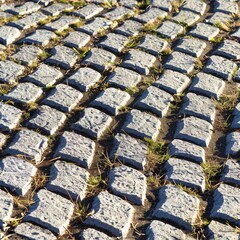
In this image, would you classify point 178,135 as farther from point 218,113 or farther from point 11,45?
point 11,45

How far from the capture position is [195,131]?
366 cm

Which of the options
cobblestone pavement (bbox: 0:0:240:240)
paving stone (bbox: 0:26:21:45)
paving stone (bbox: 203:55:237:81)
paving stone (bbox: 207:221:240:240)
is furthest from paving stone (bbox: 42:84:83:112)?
paving stone (bbox: 207:221:240:240)

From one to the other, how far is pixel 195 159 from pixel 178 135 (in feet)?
0.77

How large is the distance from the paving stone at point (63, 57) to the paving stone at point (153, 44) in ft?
1.72

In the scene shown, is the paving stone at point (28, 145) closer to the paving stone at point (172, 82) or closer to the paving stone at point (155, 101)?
the paving stone at point (155, 101)

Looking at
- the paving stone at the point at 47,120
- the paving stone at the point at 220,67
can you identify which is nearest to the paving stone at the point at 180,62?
the paving stone at the point at 220,67

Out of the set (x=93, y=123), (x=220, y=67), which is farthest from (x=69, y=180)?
(x=220, y=67)

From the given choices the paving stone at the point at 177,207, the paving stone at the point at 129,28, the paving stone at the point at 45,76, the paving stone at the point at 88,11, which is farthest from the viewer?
the paving stone at the point at 88,11

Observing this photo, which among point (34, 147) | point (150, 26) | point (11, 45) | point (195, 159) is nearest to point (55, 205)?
point (34, 147)

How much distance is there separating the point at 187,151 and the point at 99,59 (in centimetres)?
114

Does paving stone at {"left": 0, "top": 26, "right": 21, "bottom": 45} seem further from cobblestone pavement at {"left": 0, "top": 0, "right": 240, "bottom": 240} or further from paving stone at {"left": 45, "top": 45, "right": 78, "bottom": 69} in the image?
paving stone at {"left": 45, "top": 45, "right": 78, "bottom": 69}

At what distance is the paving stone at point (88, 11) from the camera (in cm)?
491

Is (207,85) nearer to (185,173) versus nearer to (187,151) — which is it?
(187,151)

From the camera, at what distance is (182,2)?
5258mm
